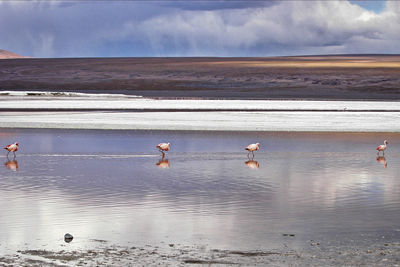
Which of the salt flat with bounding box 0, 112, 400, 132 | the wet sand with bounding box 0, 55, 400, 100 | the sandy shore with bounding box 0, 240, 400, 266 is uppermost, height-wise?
the wet sand with bounding box 0, 55, 400, 100

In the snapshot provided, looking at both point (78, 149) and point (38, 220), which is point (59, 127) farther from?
point (38, 220)

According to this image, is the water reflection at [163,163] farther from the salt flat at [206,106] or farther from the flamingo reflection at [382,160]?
the salt flat at [206,106]

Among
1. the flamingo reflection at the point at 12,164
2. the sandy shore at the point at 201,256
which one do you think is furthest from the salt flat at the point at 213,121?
the sandy shore at the point at 201,256

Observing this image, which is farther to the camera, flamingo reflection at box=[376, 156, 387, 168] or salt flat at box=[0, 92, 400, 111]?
salt flat at box=[0, 92, 400, 111]

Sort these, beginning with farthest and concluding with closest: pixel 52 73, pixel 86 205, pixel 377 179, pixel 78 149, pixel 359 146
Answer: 1. pixel 52 73
2. pixel 359 146
3. pixel 78 149
4. pixel 377 179
5. pixel 86 205

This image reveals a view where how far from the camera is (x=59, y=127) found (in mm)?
31891

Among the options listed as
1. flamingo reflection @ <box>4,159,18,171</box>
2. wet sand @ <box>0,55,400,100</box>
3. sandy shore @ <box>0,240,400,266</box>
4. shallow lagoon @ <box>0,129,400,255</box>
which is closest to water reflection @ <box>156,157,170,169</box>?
shallow lagoon @ <box>0,129,400,255</box>

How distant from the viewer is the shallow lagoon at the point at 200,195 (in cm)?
1038

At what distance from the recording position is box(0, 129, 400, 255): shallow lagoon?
34.1 feet

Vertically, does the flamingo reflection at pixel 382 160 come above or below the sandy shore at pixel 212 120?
Answer: below

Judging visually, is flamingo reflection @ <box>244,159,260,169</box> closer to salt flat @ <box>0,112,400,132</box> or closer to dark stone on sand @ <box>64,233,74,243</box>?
dark stone on sand @ <box>64,233,74,243</box>

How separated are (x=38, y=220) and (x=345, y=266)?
16.4 ft

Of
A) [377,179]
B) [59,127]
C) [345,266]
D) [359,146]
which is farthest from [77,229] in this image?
[59,127]

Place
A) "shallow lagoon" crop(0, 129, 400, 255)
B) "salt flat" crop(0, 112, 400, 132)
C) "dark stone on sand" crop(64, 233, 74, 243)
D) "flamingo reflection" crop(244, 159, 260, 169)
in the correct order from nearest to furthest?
"dark stone on sand" crop(64, 233, 74, 243), "shallow lagoon" crop(0, 129, 400, 255), "flamingo reflection" crop(244, 159, 260, 169), "salt flat" crop(0, 112, 400, 132)
